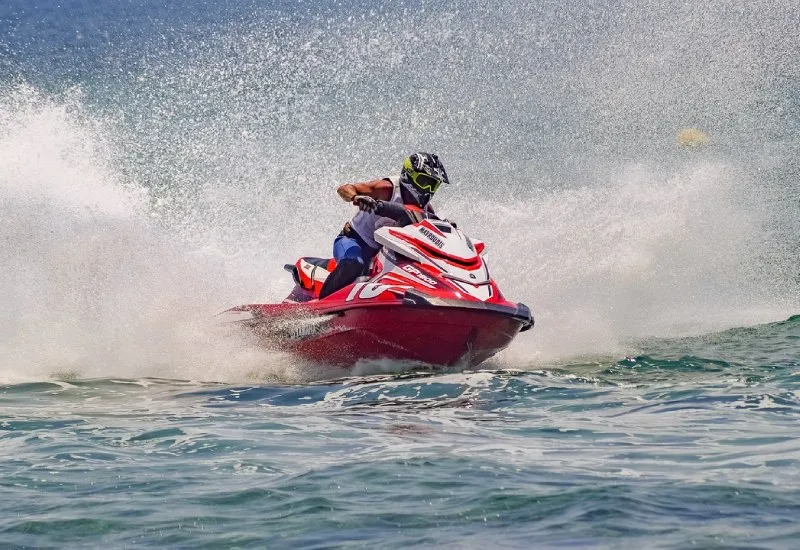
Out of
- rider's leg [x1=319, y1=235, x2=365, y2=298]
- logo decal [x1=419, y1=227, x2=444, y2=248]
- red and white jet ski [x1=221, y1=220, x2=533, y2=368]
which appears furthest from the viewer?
rider's leg [x1=319, y1=235, x2=365, y2=298]

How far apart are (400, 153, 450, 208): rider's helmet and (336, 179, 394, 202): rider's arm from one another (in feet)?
0.43

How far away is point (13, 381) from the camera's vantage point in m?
9.03

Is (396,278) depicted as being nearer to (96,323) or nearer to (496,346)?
(496,346)

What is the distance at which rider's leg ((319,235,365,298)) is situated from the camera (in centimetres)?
938

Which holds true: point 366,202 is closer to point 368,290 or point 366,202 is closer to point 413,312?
point 368,290

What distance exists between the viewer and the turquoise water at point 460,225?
4.70m

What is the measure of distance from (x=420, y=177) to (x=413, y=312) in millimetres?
1514

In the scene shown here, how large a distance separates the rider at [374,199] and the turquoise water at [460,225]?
2.78ft

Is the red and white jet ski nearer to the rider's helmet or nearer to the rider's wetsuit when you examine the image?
the rider's wetsuit

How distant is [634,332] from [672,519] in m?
7.89

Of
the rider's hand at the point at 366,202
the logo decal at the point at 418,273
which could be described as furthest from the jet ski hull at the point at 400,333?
the rider's hand at the point at 366,202

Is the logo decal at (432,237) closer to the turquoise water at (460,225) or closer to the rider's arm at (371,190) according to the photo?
the rider's arm at (371,190)

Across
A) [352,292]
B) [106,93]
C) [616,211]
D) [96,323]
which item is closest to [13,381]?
[96,323]

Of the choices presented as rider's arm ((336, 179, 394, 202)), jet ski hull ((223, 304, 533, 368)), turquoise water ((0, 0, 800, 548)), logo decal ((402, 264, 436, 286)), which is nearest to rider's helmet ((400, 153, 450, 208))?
rider's arm ((336, 179, 394, 202))
